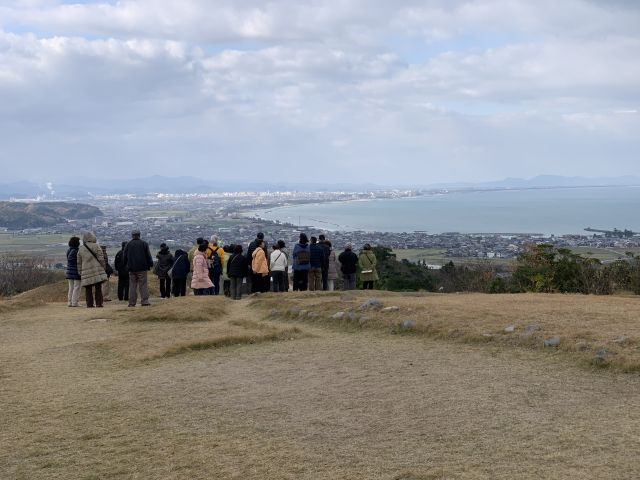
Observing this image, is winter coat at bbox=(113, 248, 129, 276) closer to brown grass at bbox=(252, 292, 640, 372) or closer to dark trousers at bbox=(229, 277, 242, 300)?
dark trousers at bbox=(229, 277, 242, 300)

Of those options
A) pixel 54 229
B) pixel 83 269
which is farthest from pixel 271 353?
pixel 54 229

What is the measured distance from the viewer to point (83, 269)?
56.6 feet

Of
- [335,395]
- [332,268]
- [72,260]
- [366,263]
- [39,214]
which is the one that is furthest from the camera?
[39,214]

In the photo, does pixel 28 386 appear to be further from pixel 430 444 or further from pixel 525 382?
pixel 525 382

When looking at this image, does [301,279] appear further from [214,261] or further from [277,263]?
[214,261]

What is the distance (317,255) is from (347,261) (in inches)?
50.6

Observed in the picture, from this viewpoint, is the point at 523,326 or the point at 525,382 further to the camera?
the point at 523,326

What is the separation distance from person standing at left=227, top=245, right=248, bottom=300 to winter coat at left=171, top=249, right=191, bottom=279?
134 centimetres

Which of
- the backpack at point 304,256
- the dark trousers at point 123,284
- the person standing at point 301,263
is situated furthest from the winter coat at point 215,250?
the dark trousers at point 123,284

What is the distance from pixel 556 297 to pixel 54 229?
78065 millimetres

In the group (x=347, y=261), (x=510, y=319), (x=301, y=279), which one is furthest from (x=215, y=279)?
(x=510, y=319)

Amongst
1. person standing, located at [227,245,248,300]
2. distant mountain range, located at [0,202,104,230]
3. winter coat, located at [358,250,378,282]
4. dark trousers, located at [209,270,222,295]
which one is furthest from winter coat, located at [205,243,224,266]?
distant mountain range, located at [0,202,104,230]

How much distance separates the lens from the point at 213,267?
1955 centimetres

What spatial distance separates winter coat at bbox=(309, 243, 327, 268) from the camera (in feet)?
62.6
